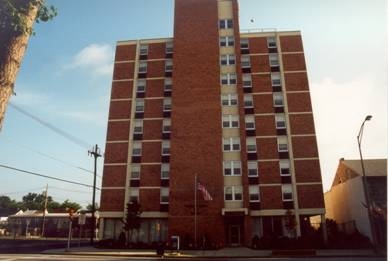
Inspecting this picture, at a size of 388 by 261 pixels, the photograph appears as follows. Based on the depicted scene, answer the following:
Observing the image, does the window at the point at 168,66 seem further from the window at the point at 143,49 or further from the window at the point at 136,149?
the window at the point at 136,149

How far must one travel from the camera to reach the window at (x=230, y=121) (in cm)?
4153

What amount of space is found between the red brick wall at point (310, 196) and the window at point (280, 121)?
296 inches

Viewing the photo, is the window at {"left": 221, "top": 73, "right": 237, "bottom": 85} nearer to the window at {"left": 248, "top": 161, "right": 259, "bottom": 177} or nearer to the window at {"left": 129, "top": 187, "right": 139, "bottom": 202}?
the window at {"left": 248, "top": 161, "right": 259, "bottom": 177}

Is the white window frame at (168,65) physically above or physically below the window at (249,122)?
above

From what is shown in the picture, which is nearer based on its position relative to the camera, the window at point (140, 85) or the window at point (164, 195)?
the window at point (164, 195)

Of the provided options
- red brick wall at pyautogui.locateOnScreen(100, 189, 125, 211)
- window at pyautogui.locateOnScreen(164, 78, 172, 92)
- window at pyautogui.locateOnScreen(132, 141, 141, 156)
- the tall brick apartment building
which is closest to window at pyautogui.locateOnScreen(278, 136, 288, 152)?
the tall brick apartment building

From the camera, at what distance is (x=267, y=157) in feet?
134

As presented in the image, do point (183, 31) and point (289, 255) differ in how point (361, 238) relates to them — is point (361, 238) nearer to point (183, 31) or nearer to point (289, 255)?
point (289, 255)

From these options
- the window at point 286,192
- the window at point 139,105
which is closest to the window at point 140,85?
the window at point 139,105

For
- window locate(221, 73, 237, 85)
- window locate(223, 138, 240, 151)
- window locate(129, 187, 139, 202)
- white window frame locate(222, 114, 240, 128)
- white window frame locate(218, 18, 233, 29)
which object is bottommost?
window locate(129, 187, 139, 202)

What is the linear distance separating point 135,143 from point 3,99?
38.5 meters

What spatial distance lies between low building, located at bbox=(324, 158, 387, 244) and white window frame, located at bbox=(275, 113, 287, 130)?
9534 mm

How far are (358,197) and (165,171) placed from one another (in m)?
22.4

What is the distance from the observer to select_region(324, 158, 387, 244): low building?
35094 millimetres
